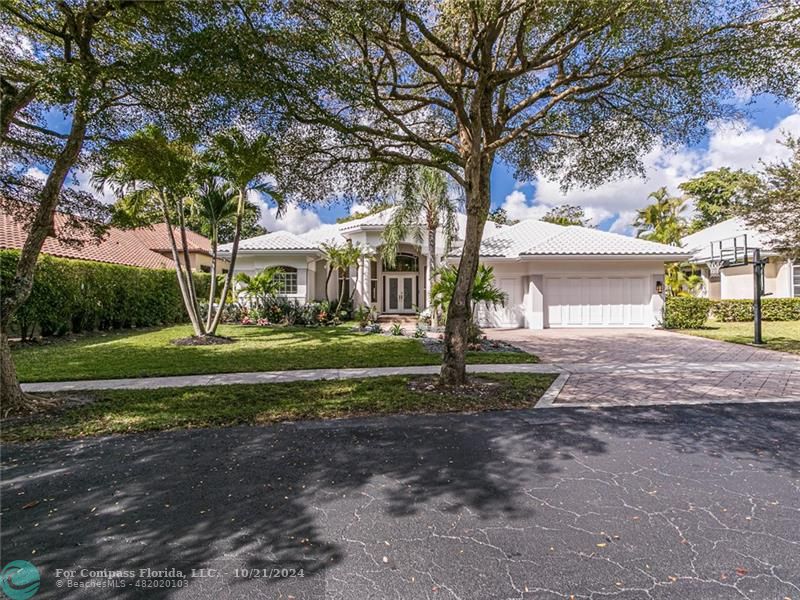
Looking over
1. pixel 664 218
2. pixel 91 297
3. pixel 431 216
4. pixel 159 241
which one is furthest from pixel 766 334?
pixel 159 241

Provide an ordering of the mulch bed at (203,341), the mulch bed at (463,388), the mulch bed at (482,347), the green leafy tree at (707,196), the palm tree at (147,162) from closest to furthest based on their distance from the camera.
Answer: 1. the palm tree at (147,162)
2. the mulch bed at (463,388)
3. the mulch bed at (482,347)
4. the mulch bed at (203,341)
5. the green leafy tree at (707,196)

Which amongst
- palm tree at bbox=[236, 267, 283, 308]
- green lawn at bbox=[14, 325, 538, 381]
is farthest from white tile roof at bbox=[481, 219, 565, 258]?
palm tree at bbox=[236, 267, 283, 308]

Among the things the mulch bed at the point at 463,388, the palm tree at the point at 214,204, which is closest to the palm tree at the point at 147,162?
the palm tree at the point at 214,204

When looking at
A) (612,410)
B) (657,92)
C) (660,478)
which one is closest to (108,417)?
(660,478)

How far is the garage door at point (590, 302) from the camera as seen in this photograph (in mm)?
19000

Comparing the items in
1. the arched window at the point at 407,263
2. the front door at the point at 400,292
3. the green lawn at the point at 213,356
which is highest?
the arched window at the point at 407,263

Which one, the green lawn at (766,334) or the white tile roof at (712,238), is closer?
the green lawn at (766,334)

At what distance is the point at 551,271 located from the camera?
18953mm

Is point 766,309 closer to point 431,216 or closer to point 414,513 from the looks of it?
point 431,216

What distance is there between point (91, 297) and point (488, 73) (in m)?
15.6

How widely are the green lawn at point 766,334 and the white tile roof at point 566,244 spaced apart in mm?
3611

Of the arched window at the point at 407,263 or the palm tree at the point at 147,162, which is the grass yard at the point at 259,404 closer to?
the palm tree at the point at 147,162

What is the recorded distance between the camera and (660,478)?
405 cm

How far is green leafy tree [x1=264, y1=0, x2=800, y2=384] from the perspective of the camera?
6.14 metres
